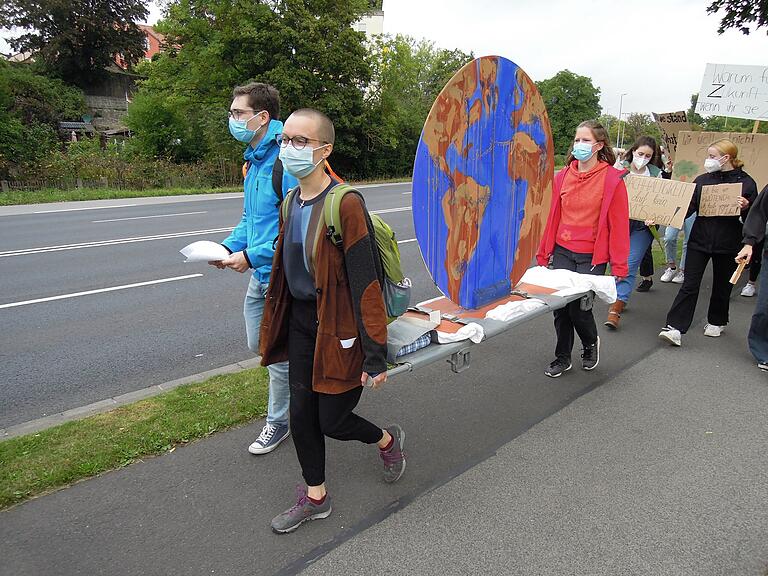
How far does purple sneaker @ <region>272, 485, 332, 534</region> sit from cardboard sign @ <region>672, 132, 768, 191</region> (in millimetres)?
6179

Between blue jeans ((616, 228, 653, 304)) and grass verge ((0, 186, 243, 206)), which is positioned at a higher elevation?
blue jeans ((616, 228, 653, 304))

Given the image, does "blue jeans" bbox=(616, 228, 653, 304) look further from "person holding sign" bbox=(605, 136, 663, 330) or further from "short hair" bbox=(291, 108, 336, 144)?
"short hair" bbox=(291, 108, 336, 144)

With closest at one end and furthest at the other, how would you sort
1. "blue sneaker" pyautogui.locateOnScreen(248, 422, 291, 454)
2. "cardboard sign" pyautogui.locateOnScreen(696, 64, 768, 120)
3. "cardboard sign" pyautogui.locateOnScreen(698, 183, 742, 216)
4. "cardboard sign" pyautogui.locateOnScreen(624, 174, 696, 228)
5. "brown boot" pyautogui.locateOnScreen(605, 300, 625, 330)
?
1. "blue sneaker" pyautogui.locateOnScreen(248, 422, 291, 454)
2. "cardboard sign" pyautogui.locateOnScreen(698, 183, 742, 216)
3. "cardboard sign" pyautogui.locateOnScreen(624, 174, 696, 228)
4. "brown boot" pyautogui.locateOnScreen(605, 300, 625, 330)
5. "cardboard sign" pyautogui.locateOnScreen(696, 64, 768, 120)

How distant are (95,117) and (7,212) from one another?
33889 mm

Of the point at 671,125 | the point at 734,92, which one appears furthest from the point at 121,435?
the point at 671,125

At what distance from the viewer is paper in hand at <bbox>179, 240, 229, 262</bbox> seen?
2686 millimetres

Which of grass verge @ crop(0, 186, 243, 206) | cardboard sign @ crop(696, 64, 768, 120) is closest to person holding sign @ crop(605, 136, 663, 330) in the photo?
cardboard sign @ crop(696, 64, 768, 120)

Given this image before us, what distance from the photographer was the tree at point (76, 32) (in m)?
40.0

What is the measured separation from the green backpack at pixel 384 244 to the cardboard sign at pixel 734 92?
594 centimetres

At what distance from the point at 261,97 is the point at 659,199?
3979 millimetres

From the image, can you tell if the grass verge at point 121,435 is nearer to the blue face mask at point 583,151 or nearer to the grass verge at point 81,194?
the blue face mask at point 583,151

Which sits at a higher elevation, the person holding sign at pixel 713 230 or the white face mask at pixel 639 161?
the white face mask at pixel 639 161

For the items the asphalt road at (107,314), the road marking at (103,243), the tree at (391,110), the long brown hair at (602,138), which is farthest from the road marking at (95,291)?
the tree at (391,110)

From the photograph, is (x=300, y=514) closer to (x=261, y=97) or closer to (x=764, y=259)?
(x=261, y=97)
